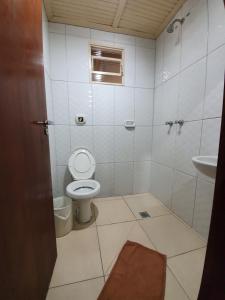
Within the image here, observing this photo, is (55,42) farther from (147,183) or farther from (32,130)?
(147,183)

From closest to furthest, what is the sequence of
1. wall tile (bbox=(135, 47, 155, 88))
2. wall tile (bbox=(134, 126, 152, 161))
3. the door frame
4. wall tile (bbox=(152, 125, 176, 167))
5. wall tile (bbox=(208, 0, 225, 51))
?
1. the door frame
2. wall tile (bbox=(208, 0, 225, 51))
3. wall tile (bbox=(152, 125, 176, 167))
4. wall tile (bbox=(135, 47, 155, 88))
5. wall tile (bbox=(134, 126, 152, 161))

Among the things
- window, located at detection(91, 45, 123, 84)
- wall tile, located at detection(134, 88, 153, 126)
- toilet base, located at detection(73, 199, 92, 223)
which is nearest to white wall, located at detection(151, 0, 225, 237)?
wall tile, located at detection(134, 88, 153, 126)

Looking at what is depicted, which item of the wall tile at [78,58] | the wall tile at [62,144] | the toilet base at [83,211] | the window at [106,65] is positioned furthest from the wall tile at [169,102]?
the toilet base at [83,211]

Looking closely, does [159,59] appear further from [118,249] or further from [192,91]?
[118,249]

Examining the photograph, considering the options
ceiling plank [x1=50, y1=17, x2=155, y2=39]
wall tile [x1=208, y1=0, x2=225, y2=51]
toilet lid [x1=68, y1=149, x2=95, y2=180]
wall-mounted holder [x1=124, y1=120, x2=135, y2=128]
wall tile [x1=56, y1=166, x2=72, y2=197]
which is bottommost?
wall tile [x1=56, y1=166, x2=72, y2=197]

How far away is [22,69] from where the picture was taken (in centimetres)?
64

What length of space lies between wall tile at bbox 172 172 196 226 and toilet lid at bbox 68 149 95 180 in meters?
1.09

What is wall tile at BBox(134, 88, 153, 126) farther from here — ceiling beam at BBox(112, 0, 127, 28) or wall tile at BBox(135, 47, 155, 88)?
ceiling beam at BBox(112, 0, 127, 28)

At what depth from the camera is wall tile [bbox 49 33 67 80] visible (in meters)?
1.79

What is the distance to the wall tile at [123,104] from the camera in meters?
2.08

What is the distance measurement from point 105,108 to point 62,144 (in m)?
0.80

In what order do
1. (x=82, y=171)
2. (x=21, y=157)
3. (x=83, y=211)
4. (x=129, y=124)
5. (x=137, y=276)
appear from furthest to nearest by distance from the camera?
(x=129, y=124)
(x=82, y=171)
(x=83, y=211)
(x=137, y=276)
(x=21, y=157)

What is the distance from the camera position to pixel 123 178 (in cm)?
227

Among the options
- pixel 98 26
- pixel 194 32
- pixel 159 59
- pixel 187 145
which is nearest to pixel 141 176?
pixel 187 145
